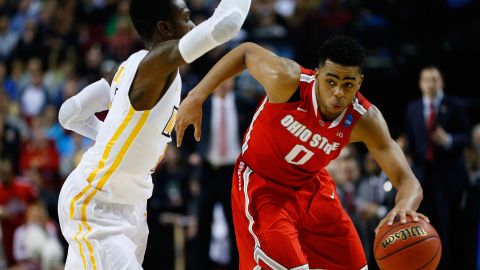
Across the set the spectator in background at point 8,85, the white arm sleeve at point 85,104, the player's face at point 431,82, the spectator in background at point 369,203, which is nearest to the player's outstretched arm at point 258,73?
the white arm sleeve at point 85,104

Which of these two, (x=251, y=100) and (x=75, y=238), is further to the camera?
(x=251, y=100)

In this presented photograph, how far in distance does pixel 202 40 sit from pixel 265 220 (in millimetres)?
1413

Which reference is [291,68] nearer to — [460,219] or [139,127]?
[139,127]

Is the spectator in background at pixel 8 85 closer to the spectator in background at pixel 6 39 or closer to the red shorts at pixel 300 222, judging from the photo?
the spectator in background at pixel 6 39

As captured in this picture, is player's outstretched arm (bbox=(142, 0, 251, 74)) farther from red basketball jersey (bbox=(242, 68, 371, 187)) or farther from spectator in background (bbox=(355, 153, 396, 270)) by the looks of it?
spectator in background (bbox=(355, 153, 396, 270))

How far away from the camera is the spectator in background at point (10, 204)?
10297 mm

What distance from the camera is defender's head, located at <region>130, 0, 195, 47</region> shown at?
4551 mm

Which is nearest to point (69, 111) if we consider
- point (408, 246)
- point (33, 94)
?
point (408, 246)

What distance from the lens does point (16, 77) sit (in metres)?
13.7

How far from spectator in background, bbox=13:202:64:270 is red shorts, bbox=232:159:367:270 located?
5129 millimetres

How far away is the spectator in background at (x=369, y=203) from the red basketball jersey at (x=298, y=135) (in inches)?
127

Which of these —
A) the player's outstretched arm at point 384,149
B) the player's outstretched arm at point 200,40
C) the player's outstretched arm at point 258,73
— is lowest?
the player's outstretched arm at point 384,149

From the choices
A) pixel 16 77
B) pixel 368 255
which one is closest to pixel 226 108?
pixel 368 255

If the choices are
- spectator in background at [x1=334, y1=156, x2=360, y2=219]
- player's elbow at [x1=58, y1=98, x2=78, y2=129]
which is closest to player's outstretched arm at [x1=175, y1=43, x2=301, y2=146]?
player's elbow at [x1=58, y1=98, x2=78, y2=129]
